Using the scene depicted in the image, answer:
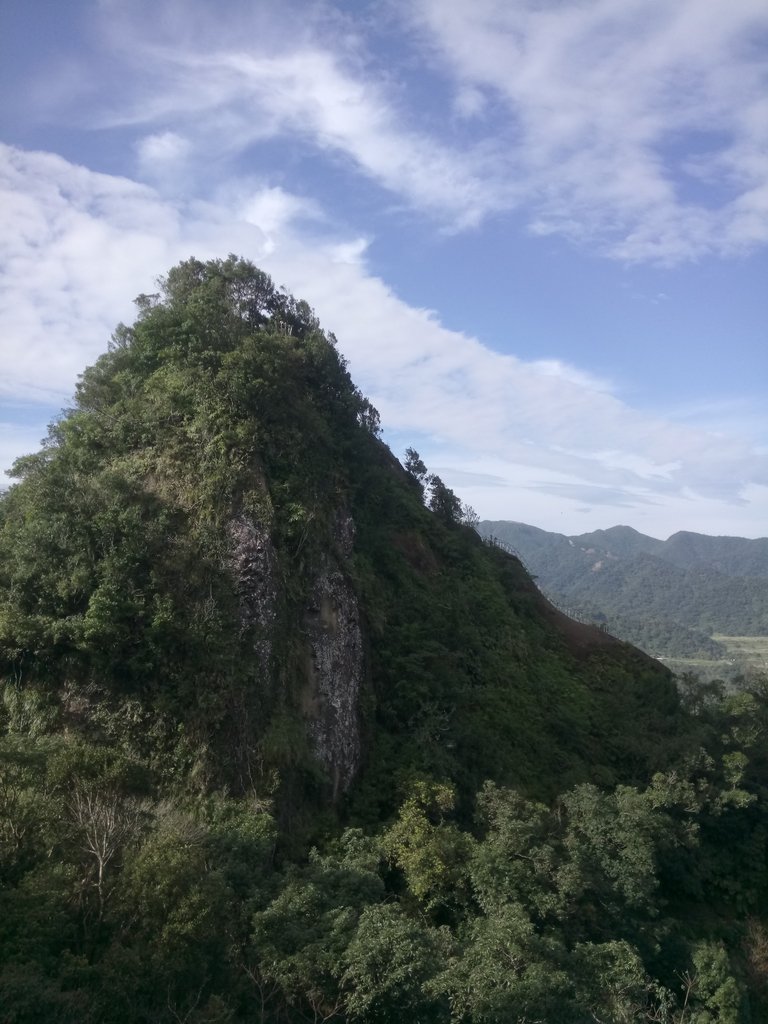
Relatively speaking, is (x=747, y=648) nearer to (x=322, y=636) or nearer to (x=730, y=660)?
(x=730, y=660)

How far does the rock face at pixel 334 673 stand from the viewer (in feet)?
55.4

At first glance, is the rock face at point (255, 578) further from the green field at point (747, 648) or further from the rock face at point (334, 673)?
the green field at point (747, 648)

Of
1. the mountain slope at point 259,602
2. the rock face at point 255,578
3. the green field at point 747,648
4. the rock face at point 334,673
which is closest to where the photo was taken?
the mountain slope at point 259,602

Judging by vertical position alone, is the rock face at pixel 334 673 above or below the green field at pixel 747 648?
above

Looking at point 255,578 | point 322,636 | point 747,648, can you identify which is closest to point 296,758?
point 322,636

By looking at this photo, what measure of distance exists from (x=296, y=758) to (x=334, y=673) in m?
2.99

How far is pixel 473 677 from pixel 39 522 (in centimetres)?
1357

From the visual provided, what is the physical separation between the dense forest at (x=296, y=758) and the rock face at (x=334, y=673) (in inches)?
3.5

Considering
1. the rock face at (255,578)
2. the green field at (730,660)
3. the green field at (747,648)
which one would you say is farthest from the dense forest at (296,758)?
the green field at (747,648)

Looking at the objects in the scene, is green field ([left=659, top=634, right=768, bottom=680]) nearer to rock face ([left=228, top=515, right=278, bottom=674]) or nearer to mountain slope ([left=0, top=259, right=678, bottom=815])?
mountain slope ([left=0, top=259, right=678, bottom=815])

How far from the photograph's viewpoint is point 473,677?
22406 mm

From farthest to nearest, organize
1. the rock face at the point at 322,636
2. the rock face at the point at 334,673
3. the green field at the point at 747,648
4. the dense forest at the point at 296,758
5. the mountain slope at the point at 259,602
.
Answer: the green field at the point at 747,648
the rock face at the point at 334,673
the rock face at the point at 322,636
the mountain slope at the point at 259,602
the dense forest at the point at 296,758

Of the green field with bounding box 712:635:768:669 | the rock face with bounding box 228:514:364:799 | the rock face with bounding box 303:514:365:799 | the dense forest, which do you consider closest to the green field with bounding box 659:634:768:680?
the green field with bounding box 712:635:768:669

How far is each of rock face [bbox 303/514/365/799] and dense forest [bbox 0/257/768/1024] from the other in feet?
0.29
